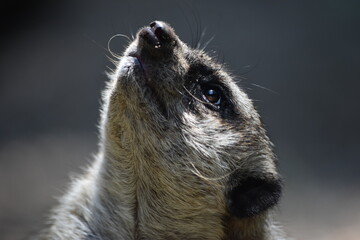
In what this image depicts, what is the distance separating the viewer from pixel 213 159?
14.2 ft

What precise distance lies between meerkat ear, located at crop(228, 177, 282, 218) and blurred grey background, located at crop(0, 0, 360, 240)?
2.79m

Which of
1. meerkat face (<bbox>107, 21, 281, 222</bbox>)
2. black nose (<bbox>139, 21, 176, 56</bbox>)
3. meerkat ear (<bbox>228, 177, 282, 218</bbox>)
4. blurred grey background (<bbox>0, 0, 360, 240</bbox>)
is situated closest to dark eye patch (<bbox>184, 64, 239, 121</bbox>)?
meerkat face (<bbox>107, 21, 281, 222</bbox>)

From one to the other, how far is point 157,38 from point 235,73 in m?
4.02

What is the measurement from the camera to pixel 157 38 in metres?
4.14

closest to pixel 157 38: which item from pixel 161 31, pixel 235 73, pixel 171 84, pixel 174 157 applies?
pixel 161 31

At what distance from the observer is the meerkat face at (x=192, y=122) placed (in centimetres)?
411

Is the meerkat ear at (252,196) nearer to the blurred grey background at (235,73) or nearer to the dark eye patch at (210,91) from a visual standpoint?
the dark eye patch at (210,91)

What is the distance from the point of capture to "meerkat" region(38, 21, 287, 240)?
4141 mm

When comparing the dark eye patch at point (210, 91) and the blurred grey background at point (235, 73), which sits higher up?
the blurred grey background at point (235, 73)

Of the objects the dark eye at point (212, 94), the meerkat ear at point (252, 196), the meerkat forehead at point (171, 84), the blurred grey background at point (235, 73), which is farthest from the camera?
the blurred grey background at point (235, 73)

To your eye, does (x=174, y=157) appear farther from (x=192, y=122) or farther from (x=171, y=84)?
(x=171, y=84)

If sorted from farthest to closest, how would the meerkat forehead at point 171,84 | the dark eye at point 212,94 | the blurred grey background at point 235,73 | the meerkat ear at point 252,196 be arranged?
the blurred grey background at point 235,73 → the dark eye at point 212,94 → the meerkat ear at point 252,196 → the meerkat forehead at point 171,84

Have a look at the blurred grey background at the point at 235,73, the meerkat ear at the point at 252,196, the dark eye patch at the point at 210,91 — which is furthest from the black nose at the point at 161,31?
the blurred grey background at the point at 235,73

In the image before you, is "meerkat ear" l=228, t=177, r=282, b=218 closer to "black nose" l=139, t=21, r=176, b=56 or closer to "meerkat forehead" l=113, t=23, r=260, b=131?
"meerkat forehead" l=113, t=23, r=260, b=131
